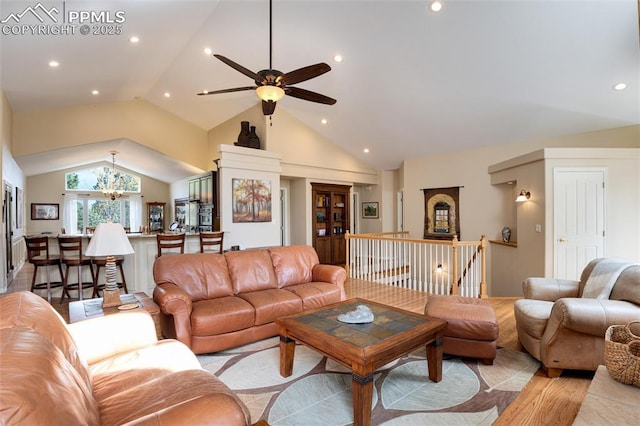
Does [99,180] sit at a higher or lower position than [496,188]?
higher

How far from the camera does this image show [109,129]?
22.0 ft

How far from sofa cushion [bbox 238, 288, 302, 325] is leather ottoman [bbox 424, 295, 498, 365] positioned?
1.35 metres

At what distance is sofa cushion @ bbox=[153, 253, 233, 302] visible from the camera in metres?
3.19

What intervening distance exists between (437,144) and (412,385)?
225 inches

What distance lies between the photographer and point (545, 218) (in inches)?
196

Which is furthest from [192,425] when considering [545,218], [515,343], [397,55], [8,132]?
[8,132]

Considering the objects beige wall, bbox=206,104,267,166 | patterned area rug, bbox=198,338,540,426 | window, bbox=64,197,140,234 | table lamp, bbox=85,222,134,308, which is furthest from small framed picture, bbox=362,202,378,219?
window, bbox=64,197,140,234

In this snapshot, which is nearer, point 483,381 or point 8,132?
point 483,381

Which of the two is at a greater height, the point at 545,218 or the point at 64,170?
the point at 64,170

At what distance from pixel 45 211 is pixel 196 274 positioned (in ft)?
31.3

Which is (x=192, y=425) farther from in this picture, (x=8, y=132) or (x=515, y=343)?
(x=8, y=132)

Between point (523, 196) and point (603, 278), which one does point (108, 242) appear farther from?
point (523, 196)

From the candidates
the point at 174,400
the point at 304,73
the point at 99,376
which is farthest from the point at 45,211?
the point at 174,400

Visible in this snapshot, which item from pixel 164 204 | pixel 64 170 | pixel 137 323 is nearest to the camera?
pixel 137 323
